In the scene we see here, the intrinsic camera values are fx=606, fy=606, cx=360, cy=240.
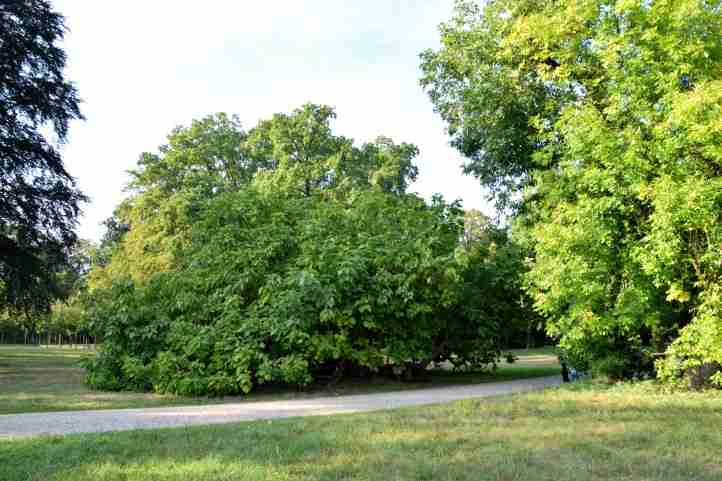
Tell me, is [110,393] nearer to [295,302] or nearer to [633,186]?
[295,302]

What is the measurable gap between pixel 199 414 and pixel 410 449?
14.0 ft

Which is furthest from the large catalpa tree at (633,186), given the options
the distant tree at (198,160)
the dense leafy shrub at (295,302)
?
the distant tree at (198,160)

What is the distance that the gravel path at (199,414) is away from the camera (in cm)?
795

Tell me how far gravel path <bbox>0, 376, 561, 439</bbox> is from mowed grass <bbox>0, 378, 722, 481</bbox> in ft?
2.90

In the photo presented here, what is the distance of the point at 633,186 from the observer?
10.7 m

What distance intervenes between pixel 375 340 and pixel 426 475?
8307mm

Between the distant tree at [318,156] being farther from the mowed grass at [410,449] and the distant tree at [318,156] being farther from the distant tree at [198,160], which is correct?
the mowed grass at [410,449]

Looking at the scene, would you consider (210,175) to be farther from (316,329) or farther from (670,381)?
(670,381)

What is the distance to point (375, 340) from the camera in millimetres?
13516

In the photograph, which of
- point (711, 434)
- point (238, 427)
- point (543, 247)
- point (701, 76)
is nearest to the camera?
point (711, 434)

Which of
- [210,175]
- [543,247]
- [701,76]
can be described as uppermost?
[210,175]

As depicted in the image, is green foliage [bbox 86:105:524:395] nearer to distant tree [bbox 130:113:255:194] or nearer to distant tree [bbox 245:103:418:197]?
distant tree [bbox 245:103:418:197]

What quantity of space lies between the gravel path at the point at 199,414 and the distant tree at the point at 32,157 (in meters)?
13.0

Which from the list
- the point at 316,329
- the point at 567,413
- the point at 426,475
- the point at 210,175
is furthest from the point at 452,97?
the point at 210,175
